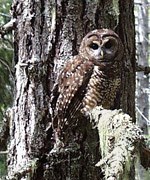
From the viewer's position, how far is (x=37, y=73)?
2000mm

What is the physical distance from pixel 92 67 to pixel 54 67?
0.18m

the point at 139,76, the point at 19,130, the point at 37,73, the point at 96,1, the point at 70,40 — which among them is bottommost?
the point at 139,76

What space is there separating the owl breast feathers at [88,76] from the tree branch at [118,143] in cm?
46

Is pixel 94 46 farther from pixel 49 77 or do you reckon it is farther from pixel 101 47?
pixel 49 77

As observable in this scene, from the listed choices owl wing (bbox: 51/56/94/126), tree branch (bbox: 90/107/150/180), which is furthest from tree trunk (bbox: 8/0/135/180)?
tree branch (bbox: 90/107/150/180)

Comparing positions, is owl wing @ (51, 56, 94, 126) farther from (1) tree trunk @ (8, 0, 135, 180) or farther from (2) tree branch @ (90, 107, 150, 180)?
(2) tree branch @ (90, 107, 150, 180)

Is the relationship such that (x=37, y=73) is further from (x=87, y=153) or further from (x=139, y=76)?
(x=139, y=76)

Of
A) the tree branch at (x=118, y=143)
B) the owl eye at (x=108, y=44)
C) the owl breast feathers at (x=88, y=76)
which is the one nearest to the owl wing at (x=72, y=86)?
the owl breast feathers at (x=88, y=76)

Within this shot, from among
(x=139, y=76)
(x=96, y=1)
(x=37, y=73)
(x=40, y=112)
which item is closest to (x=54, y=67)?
(x=37, y=73)

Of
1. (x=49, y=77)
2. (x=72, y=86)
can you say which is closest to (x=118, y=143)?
(x=72, y=86)

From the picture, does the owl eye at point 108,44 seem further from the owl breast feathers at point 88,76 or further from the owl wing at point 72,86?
the owl wing at point 72,86

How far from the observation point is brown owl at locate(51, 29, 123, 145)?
189 centimetres

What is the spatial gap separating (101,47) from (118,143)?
829 millimetres

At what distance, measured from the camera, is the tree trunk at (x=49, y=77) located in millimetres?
1942
